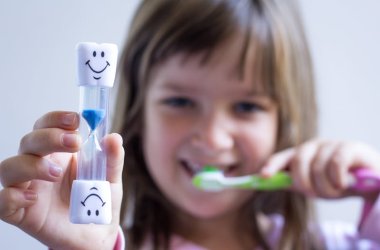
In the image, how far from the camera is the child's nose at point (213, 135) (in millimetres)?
648

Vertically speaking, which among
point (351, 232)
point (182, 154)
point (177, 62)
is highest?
point (177, 62)

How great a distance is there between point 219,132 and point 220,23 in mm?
123

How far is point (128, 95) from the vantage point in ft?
2.31

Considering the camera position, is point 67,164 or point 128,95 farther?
point 128,95

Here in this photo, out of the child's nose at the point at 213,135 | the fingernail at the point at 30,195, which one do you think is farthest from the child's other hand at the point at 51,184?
the child's nose at the point at 213,135

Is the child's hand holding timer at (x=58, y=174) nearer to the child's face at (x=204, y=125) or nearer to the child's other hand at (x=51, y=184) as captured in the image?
the child's other hand at (x=51, y=184)

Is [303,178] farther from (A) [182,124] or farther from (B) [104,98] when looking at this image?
(B) [104,98]

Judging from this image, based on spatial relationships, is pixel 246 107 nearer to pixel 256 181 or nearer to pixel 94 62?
pixel 256 181

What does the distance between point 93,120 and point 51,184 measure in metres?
0.08

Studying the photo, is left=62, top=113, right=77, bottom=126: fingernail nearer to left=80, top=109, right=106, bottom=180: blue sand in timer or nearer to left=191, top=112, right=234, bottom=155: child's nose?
left=80, top=109, right=106, bottom=180: blue sand in timer

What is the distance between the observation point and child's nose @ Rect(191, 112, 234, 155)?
65 cm

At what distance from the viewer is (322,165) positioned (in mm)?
663

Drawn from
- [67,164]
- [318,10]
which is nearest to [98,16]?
[67,164]

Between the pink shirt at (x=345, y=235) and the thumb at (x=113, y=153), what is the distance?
0.34 m
